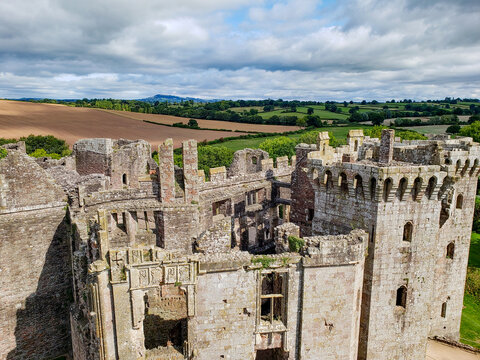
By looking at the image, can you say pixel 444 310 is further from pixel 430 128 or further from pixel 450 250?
pixel 430 128

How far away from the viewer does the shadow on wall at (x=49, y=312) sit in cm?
1941

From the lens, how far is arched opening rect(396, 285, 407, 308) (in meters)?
16.8

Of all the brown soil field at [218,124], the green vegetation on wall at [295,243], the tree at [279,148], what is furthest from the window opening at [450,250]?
the brown soil field at [218,124]

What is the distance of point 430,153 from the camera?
18.6 m

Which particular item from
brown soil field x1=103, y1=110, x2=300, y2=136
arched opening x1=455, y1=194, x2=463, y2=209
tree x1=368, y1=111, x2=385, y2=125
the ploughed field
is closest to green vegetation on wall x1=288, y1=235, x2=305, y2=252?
arched opening x1=455, y1=194, x2=463, y2=209

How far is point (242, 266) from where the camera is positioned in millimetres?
13562

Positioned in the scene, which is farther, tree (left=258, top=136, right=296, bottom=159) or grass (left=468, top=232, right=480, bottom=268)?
tree (left=258, top=136, right=296, bottom=159)

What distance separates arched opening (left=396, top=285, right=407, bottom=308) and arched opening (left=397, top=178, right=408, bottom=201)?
163 inches

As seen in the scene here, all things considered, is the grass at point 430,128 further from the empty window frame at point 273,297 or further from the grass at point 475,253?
the empty window frame at point 273,297

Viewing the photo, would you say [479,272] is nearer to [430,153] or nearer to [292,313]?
[430,153]

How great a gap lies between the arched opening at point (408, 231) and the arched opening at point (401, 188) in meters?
1.33

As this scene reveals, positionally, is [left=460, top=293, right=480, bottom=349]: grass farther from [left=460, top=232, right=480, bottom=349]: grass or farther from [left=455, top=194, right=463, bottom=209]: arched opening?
[left=455, top=194, right=463, bottom=209]: arched opening

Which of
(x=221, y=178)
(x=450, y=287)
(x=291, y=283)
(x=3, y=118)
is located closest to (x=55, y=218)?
(x=221, y=178)

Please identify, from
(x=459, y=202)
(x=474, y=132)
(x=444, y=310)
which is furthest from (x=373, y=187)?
(x=474, y=132)
